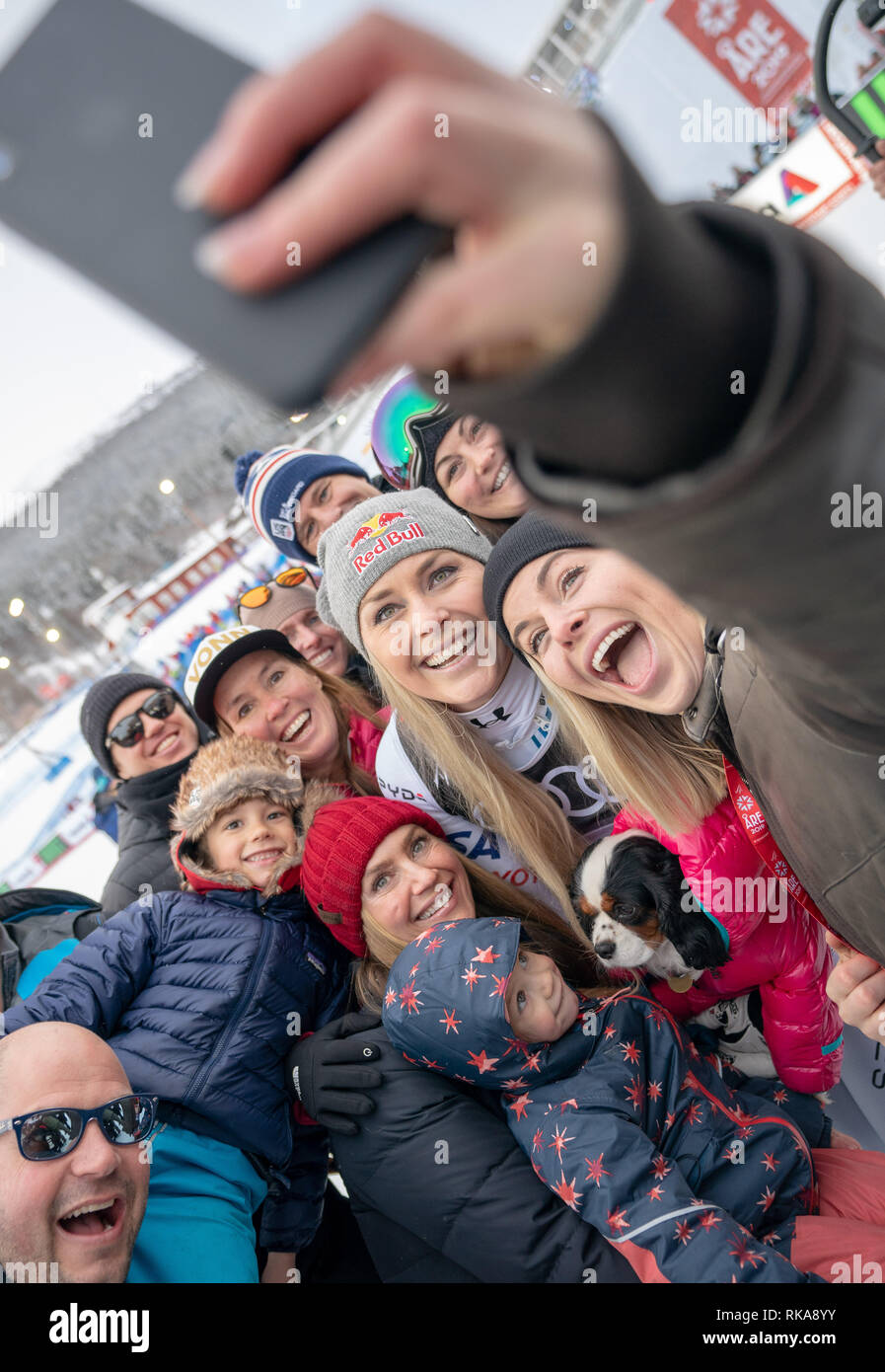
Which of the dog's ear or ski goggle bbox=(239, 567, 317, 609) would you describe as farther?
ski goggle bbox=(239, 567, 317, 609)

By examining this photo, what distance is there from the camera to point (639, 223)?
1.02ft

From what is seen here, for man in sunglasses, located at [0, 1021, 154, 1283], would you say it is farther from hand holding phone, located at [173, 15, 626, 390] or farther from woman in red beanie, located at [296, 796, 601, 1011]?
hand holding phone, located at [173, 15, 626, 390]

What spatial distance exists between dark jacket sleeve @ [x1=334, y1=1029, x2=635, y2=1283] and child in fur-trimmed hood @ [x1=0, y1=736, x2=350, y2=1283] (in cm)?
28

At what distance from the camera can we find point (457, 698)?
2.16m

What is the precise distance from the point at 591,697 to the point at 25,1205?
1352 millimetres

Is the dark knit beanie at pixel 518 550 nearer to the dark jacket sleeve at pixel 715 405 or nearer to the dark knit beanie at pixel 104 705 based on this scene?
the dark jacket sleeve at pixel 715 405

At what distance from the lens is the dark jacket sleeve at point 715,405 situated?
1.04 ft

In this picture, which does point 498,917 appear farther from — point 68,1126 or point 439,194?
point 439,194

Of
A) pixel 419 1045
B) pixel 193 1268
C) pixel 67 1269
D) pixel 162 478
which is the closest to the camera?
pixel 67 1269

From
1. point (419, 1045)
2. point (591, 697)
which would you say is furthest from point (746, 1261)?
point (591, 697)

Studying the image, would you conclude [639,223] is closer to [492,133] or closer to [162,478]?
[492,133]

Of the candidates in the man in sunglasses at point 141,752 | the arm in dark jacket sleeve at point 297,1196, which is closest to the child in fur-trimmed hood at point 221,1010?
the arm in dark jacket sleeve at point 297,1196

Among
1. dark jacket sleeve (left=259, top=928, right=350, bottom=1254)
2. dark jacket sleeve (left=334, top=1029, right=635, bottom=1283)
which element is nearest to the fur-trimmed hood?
dark jacket sleeve (left=259, top=928, right=350, bottom=1254)

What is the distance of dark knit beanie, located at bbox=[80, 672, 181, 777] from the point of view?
10.2 ft
